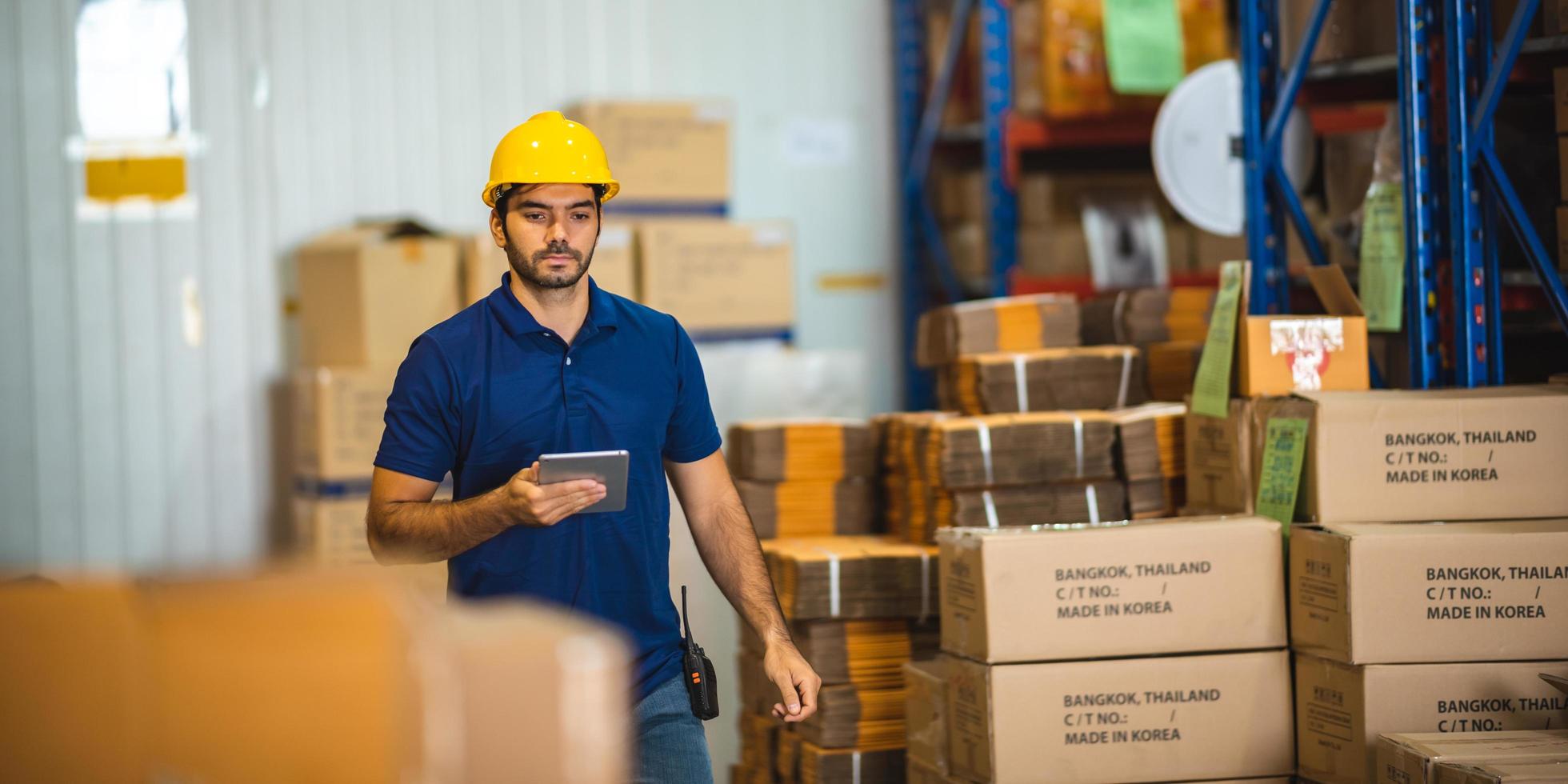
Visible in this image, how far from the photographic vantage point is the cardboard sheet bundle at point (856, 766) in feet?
14.5

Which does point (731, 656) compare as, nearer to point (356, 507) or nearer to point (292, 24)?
point (356, 507)

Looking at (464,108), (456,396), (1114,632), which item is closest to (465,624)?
(456,396)

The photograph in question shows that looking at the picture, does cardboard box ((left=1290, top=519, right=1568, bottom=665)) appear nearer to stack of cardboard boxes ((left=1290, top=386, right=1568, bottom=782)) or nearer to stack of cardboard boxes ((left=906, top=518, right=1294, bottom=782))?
stack of cardboard boxes ((left=1290, top=386, right=1568, bottom=782))

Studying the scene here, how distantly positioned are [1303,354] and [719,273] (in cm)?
300

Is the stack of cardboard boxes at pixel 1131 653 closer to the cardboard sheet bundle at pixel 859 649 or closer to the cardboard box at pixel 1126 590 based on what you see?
the cardboard box at pixel 1126 590

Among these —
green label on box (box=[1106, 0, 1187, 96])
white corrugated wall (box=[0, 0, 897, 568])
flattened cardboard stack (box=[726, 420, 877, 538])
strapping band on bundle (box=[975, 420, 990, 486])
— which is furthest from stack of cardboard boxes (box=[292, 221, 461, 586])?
green label on box (box=[1106, 0, 1187, 96])

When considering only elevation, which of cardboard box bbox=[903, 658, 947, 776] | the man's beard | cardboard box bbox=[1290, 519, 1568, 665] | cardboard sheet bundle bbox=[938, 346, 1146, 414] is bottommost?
cardboard box bbox=[903, 658, 947, 776]

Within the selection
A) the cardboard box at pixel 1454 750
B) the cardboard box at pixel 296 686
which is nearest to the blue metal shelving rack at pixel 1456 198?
the cardboard box at pixel 1454 750

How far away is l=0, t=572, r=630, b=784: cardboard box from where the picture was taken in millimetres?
1168

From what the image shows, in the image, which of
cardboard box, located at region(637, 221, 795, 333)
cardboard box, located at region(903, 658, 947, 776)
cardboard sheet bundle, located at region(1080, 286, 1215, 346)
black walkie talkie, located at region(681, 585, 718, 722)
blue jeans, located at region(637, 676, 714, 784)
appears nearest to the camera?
blue jeans, located at region(637, 676, 714, 784)

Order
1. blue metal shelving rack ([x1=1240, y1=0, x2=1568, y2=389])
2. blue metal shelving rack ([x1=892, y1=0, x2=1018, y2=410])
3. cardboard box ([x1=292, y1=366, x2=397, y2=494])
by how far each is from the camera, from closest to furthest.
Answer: blue metal shelving rack ([x1=1240, y1=0, x2=1568, y2=389]) < cardboard box ([x1=292, y1=366, x2=397, y2=494]) < blue metal shelving rack ([x1=892, y1=0, x2=1018, y2=410])

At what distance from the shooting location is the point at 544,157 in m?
3.01

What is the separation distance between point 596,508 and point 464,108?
14.3 ft

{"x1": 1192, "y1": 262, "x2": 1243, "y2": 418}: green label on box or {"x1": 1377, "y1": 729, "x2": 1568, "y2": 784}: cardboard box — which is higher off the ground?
{"x1": 1192, "y1": 262, "x2": 1243, "y2": 418}: green label on box
